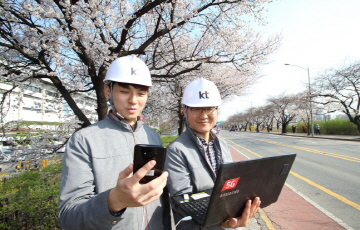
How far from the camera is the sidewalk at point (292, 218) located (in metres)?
3.38

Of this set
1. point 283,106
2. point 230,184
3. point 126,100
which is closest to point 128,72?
point 126,100

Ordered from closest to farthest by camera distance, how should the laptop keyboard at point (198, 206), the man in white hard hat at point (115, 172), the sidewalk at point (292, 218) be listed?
the man in white hard hat at point (115, 172)
the laptop keyboard at point (198, 206)
the sidewalk at point (292, 218)

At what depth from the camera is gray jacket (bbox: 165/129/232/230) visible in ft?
5.24

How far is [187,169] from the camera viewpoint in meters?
1.68

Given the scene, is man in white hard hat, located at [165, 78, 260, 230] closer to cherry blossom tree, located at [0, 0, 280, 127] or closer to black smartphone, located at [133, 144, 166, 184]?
black smartphone, located at [133, 144, 166, 184]

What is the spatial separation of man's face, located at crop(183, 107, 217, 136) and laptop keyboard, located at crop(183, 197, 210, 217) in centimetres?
61

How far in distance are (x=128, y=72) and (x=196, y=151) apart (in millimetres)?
872

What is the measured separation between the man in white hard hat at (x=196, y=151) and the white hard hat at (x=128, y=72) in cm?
59

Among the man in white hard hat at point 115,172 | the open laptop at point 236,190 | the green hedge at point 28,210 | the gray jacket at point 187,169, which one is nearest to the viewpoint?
the man in white hard hat at point 115,172

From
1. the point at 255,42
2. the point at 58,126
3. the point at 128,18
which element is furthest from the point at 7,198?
the point at 255,42

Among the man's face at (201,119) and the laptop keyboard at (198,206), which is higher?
the man's face at (201,119)

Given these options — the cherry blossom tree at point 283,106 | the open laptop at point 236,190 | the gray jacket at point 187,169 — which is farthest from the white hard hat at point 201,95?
the cherry blossom tree at point 283,106

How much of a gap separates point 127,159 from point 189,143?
2.11 ft

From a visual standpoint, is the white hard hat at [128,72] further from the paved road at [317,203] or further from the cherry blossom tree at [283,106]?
the cherry blossom tree at [283,106]
